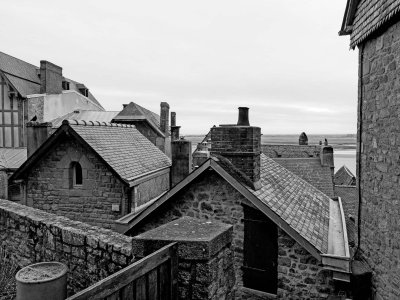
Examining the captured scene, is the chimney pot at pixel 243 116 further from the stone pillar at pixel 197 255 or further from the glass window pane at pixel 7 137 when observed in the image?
the glass window pane at pixel 7 137

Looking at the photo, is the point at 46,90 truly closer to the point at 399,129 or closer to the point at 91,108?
the point at 91,108

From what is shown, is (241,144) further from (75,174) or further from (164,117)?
(164,117)

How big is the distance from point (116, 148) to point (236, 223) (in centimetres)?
631

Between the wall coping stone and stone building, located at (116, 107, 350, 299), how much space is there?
406cm

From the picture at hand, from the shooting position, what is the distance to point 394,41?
6.67 metres

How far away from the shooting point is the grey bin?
3.53 metres

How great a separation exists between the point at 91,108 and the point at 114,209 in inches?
909

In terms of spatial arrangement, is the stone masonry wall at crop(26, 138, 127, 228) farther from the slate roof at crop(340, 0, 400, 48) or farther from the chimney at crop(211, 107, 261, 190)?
the slate roof at crop(340, 0, 400, 48)

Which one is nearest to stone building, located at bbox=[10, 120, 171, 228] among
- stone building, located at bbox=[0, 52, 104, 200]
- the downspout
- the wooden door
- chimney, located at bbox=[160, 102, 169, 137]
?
the wooden door

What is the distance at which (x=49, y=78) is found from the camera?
85.5 feet

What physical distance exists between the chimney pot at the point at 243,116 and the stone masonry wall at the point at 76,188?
4688mm

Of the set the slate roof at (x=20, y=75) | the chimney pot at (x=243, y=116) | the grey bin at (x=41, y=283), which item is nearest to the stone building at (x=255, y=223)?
the chimney pot at (x=243, y=116)

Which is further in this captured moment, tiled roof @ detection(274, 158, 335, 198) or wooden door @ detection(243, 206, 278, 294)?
tiled roof @ detection(274, 158, 335, 198)

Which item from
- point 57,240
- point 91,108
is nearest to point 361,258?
point 57,240
